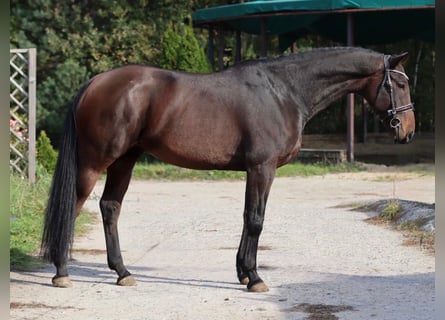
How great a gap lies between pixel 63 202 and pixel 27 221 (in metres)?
2.59

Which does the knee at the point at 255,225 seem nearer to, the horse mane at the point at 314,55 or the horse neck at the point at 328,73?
the horse neck at the point at 328,73

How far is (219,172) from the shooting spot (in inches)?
527

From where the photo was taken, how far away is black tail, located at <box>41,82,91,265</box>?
196 inches

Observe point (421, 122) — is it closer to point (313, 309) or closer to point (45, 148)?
point (45, 148)

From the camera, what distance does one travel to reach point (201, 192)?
1149cm

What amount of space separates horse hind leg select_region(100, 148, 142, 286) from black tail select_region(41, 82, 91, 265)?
1.14 ft

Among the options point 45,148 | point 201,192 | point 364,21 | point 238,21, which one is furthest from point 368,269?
point 364,21

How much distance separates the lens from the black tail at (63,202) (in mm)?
4980

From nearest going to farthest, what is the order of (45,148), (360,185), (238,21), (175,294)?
1. (175,294)
2. (45,148)
3. (360,185)
4. (238,21)

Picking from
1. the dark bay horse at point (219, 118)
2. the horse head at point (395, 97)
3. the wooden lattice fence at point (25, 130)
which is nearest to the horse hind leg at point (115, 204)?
the dark bay horse at point (219, 118)

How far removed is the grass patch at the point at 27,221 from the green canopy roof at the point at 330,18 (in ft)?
19.3

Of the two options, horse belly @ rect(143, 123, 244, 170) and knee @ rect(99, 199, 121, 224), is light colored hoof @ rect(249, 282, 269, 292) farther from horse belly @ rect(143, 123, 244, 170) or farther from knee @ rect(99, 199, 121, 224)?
knee @ rect(99, 199, 121, 224)

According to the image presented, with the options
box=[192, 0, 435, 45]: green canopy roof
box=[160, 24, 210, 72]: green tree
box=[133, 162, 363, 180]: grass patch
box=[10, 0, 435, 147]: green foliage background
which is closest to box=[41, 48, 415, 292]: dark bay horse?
box=[133, 162, 363, 180]: grass patch

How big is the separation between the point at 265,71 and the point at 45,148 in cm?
687
